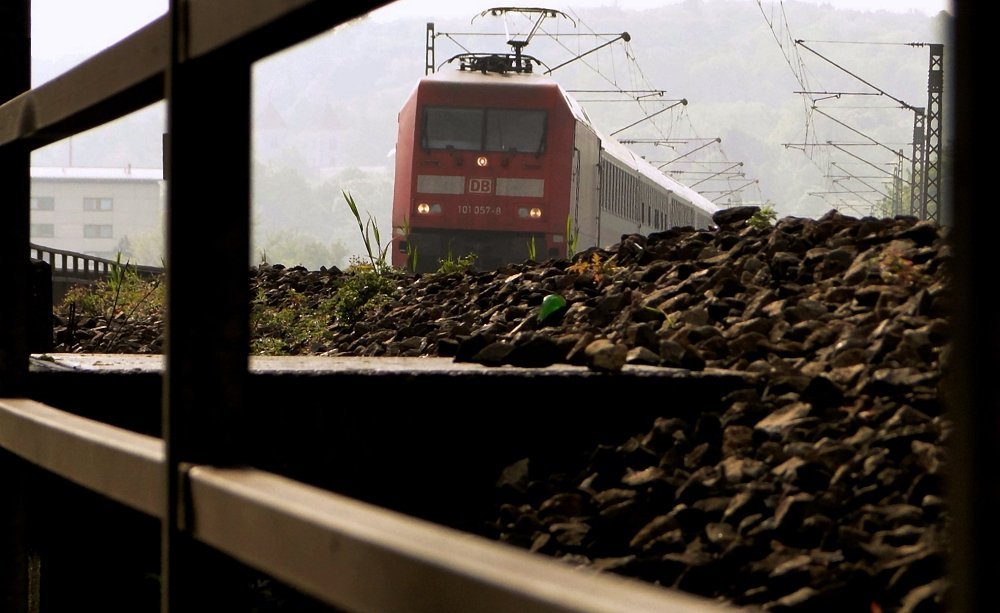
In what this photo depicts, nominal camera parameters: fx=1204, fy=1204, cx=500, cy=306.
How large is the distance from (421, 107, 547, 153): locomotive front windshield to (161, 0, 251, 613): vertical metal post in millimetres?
14661

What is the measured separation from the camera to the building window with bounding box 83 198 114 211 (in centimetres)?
12706

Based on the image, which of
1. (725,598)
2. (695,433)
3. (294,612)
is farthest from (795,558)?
(294,612)

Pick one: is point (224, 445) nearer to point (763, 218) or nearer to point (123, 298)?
point (763, 218)

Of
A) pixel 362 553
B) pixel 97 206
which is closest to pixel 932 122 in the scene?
pixel 362 553

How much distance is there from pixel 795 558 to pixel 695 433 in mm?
723

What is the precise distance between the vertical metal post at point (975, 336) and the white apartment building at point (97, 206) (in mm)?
126463

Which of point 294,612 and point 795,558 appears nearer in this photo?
point 795,558

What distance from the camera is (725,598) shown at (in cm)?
250

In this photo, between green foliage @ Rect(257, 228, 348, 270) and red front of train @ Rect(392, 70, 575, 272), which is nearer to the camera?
red front of train @ Rect(392, 70, 575, 272)

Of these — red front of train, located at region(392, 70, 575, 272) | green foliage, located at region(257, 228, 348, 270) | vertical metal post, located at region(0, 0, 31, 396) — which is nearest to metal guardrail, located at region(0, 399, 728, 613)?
vertical metal post, located at region(0, 0, 31, 396)

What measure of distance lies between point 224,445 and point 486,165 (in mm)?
14930

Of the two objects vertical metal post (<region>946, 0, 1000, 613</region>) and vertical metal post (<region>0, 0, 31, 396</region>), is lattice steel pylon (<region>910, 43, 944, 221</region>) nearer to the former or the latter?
vertical metal post (<region>0, 0, 31, 396</region>)

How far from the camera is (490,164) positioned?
1597cm

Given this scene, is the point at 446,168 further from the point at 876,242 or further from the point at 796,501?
the point at 796,501
